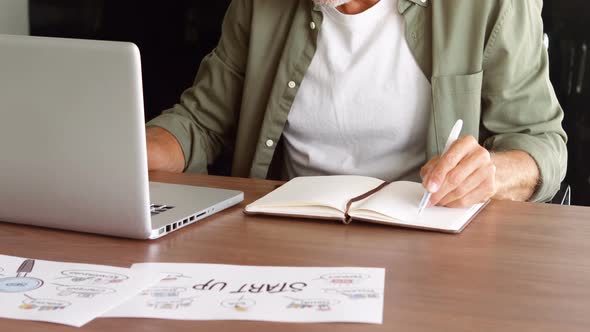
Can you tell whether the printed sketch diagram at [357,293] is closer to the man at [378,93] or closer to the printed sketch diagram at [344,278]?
the printed sketch diagram at [344,278]

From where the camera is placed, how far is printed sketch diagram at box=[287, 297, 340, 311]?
102 centimetres

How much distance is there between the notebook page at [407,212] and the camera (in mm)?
1347

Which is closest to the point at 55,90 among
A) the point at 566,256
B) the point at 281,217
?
the point at 281,217

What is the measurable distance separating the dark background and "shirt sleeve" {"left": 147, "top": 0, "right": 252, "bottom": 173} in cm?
46

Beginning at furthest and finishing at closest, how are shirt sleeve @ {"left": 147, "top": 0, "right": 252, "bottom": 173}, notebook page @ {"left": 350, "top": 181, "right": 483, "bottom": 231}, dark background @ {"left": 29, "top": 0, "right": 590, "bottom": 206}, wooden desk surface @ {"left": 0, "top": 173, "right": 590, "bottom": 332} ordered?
dark background @ {"left": 29, "top": 0, "right": 590, "bottom": 206}
shirt sleeve @ {"left": 147, "top": 0, "right": 252, "bottom": 173}
notebook page @ {"left": 350, "top": 181, "right": 483, "bottom": 231}
wooden desk surface @ {"left": 0, "top": 173, "right": 590, "bottom": 332}

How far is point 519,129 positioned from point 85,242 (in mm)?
987

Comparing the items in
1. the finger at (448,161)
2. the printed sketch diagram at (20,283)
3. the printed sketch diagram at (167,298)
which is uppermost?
the finger at (448,161)

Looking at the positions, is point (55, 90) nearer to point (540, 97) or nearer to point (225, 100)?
point (225, 100)

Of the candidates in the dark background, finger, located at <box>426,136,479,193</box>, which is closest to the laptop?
finger, located at <box>426,136,479,193</box>

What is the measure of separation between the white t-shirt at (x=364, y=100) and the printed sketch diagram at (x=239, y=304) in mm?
943

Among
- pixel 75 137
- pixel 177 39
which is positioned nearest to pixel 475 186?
pixel 75 137

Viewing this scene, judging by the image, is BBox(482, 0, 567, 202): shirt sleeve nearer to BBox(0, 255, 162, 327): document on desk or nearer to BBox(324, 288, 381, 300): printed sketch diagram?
BBox(324, 288, 381, 300): printed sketch diagram

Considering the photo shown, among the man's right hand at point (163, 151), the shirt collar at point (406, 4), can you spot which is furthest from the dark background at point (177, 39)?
the man's right hand at point (163, 151)

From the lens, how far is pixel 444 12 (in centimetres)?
189
